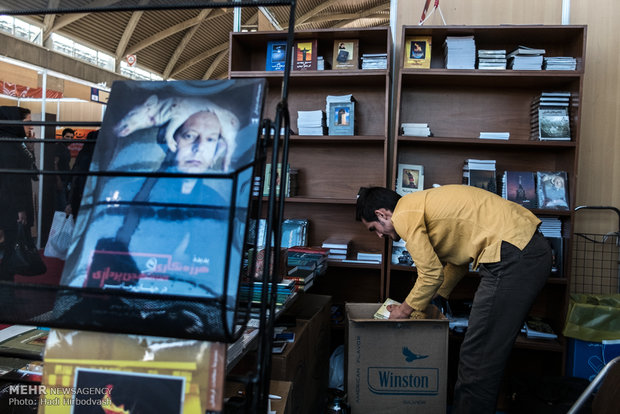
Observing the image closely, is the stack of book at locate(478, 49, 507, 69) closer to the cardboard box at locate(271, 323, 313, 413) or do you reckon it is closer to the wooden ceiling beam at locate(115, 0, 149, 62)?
the cardboard box at locate(271, 323, 313, 413)

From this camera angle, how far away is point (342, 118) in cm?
298

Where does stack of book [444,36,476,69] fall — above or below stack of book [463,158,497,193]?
above

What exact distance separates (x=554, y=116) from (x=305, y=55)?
1565mm

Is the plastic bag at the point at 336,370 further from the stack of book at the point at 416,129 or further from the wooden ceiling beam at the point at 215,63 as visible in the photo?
the wooden ceiling beam at the point at 215,63

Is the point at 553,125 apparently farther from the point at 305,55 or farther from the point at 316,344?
the point at 316,344

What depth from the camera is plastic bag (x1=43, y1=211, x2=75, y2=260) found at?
1.00 meters

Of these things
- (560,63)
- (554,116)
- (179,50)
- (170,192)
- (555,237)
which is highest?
(179,50)

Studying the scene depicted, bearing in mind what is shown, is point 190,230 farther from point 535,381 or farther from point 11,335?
point 535,381

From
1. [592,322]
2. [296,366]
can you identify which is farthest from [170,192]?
[592,322]

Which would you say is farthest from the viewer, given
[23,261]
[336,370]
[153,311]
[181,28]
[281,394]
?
[181,28]

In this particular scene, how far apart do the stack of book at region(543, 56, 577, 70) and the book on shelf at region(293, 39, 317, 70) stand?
1391 millimetres

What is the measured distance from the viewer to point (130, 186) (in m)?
0.84

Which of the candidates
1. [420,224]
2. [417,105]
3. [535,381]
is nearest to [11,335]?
[420,224]

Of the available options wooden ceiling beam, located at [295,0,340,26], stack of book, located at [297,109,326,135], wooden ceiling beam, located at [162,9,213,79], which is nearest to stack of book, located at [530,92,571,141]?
stack of book, located at [297,109,326,135]
